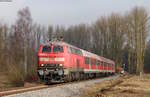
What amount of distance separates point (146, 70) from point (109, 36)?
1619 cm

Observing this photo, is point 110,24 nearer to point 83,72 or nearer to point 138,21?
point 138,21

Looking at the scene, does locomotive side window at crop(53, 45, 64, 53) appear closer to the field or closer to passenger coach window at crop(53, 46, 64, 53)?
passenger coach window at crop(53, 46, 64, 53)

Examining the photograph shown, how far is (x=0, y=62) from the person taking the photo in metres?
35.4

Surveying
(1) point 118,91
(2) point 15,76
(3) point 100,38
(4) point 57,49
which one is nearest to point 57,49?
(4) point 57,49

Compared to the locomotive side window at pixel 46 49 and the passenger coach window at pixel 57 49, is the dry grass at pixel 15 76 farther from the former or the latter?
the passenger coach window at pixel 57 49

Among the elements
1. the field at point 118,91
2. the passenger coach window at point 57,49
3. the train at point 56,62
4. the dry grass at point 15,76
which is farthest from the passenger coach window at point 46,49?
the field at point 118,91

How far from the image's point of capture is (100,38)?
84.8m

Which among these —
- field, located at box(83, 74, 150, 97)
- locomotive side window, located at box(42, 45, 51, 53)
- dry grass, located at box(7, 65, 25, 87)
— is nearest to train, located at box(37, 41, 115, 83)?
locomotive side window, located at box(42, 45, 51, 53)

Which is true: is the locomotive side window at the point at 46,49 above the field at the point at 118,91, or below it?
above

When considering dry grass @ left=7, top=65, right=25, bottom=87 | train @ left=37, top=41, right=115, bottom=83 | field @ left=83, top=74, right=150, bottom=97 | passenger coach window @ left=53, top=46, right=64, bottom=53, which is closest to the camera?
field @ left=83, top=74, right=150, bottom=97

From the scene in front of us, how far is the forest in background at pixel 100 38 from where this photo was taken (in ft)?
183

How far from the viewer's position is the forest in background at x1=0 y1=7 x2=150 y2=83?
5581 cm

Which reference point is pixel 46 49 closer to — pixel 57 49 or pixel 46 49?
pixel 46 49

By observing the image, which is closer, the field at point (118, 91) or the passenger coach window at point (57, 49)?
the field at point (118, 91)
